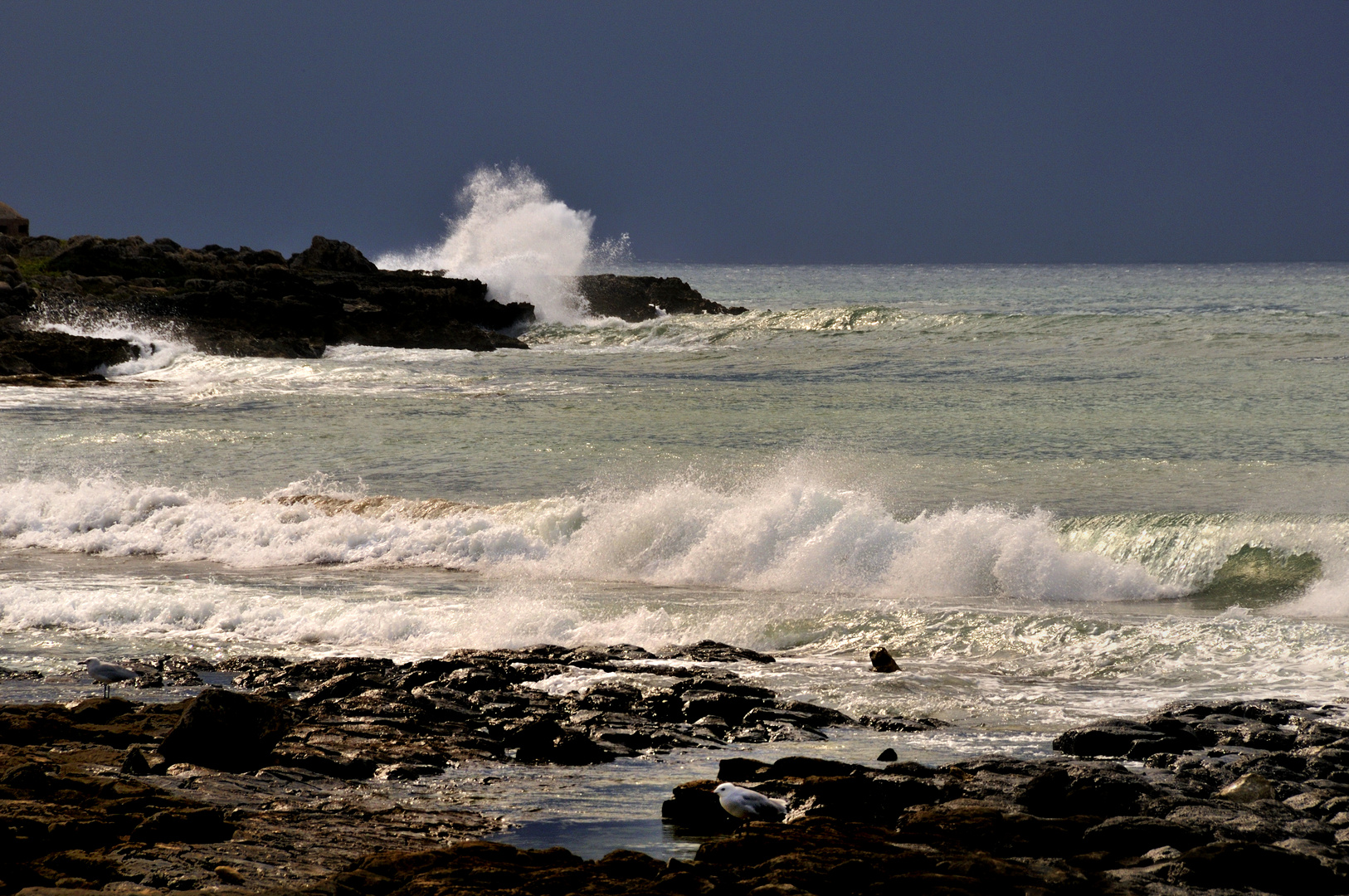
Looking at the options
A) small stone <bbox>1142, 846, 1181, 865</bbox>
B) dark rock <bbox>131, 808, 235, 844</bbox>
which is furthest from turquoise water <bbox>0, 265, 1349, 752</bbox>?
dark rock <bbox>131, 808, 235, 844</bbox>

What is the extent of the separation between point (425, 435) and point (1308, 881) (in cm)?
1891

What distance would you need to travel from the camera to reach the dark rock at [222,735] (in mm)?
6488

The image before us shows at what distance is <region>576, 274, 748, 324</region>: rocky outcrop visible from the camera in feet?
172

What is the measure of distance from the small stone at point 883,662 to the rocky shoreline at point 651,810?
128 cm

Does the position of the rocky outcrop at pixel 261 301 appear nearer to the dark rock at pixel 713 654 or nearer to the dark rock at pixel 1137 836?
the dark rock at pixel 713 654

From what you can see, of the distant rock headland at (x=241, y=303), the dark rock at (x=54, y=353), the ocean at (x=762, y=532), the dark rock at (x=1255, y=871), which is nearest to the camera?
the dark rock at (x=1255, y=871)

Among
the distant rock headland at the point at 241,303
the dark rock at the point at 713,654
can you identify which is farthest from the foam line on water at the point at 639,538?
the distant rock headland at the point at 241,303

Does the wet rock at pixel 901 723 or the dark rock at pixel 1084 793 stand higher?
the dark rock at pixel 1084 793

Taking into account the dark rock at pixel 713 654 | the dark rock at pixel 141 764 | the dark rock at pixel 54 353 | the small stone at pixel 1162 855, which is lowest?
the dark rock at pixel 713 654

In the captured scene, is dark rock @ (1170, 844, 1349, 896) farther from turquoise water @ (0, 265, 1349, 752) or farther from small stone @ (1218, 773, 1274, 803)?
turquoise water @ (0, 265, 1349, 752)

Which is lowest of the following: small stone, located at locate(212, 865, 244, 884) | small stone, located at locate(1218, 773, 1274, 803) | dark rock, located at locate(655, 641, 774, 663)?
dark rock, located at locate(655, 641, 774, 663)

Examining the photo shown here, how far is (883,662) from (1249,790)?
3417mm

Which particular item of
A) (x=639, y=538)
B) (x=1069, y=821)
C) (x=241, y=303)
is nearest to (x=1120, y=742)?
(x=1069, y=821)

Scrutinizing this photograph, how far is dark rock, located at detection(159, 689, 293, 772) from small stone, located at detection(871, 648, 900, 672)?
14.3 feet
